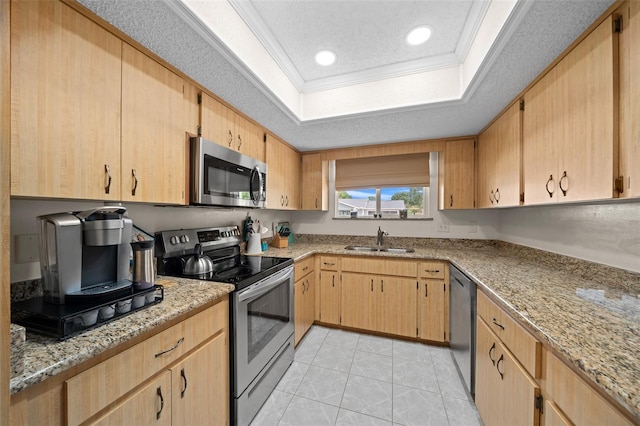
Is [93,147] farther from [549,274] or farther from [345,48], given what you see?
[549,274]

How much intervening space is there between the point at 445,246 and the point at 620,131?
2046mm

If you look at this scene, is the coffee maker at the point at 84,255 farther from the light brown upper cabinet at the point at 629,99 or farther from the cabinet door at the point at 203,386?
the light brown upper cabinet at the point at 629,99

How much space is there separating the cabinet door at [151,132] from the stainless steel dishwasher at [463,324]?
6.76ft

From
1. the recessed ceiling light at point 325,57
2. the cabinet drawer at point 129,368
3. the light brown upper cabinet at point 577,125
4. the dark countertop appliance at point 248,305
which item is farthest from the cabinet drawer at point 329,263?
the recessed ceiling light at point 325,57

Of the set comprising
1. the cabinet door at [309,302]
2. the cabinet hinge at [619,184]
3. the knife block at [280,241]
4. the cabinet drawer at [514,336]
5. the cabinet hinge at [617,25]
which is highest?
the cabinet hinge at [617,25]

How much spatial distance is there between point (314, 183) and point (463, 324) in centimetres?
223

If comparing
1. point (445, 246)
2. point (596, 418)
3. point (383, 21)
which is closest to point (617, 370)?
point (596, 418)

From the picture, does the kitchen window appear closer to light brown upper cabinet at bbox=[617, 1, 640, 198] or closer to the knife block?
the knife block

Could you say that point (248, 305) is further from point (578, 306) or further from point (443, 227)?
point (443, 227)

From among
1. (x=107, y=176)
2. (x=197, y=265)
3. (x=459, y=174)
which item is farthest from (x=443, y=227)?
(x=107, y=176)

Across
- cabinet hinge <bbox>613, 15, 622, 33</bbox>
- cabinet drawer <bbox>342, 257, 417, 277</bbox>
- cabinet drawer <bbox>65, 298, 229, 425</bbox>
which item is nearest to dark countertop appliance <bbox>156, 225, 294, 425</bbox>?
cabinet drawer <bbox>65, 298, 229, 425</bbox>

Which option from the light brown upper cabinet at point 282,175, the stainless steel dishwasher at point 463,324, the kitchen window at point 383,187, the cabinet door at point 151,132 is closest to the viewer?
the cabinet door at point 151,132

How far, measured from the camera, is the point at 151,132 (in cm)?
131

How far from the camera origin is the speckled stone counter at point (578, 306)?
0.66m
